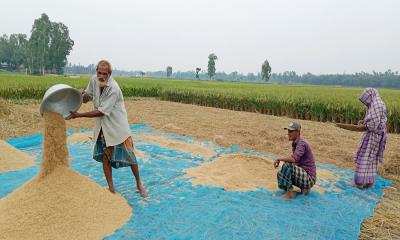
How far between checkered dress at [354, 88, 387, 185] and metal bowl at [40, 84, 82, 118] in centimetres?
330

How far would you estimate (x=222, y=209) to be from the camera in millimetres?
3139

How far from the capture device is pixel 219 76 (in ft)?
421

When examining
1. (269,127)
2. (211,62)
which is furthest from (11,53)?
(269,127)

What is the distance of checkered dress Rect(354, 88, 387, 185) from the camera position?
13.3ft

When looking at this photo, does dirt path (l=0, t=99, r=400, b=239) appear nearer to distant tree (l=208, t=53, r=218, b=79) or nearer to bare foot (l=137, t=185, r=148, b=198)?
bare foot (l=137, t=185, r=148, b=198)

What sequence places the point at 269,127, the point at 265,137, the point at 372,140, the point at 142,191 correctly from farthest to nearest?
the point at 269,127 < the point at 265,137 < the point at 372,140 < the point at 142,191

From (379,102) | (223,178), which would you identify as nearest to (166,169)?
(223,178)

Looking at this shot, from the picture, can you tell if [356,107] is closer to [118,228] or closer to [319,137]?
[319,137]

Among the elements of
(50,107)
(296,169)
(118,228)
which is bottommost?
(118,228)

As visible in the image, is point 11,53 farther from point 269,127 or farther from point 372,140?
point 372,140

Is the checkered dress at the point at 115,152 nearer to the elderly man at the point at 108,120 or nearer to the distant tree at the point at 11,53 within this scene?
the elderly man at the point at 108,120

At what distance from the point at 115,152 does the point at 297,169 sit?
186 cm

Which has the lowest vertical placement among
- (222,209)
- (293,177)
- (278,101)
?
(222,209)

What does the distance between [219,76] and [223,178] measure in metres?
126
